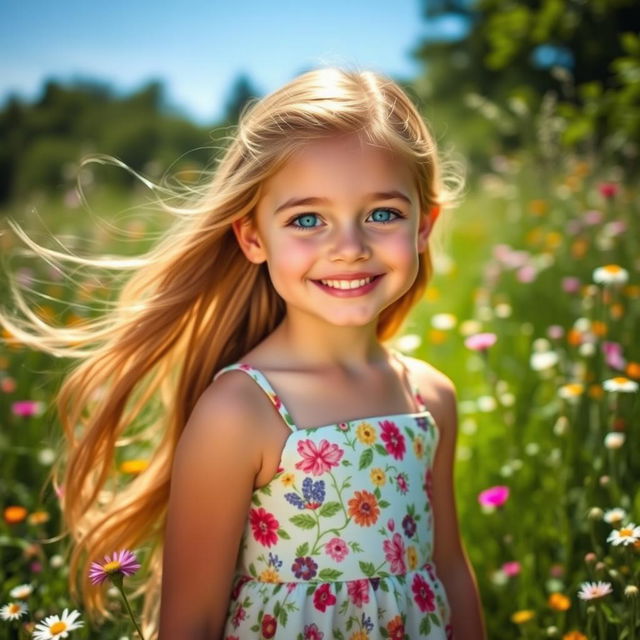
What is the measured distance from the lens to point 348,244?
147cm

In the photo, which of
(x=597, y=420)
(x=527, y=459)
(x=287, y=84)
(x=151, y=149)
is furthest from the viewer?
(x=151, y=149)

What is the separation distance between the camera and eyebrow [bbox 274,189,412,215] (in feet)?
4.89

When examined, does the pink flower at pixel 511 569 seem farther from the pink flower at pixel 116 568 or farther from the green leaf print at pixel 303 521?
the pink flower at pixel 116 568

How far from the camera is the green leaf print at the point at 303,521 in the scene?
58.9 inches

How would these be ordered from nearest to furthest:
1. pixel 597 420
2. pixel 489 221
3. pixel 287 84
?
pixel 287 84
pixel 597 420
pixel 489 221

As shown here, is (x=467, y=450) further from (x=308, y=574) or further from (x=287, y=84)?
(x=287, y=84)

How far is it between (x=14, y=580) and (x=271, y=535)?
1.93 ft

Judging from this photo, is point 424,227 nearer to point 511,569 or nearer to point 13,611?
point 511,569

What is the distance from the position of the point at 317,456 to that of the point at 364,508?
0.13 metres

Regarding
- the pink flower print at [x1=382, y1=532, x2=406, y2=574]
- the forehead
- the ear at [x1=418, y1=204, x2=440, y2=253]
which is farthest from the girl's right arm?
the ear at [x1=418, y1=204, x2=440, y2=253]

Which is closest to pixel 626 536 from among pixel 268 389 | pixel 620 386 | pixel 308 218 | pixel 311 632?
pixel 620 386

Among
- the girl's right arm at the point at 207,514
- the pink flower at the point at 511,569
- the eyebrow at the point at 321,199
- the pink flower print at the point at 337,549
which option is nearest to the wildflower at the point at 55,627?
the girl's right arm at the point at 207,514

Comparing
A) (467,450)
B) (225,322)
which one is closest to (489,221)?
(467,450)

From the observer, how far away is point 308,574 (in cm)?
149
